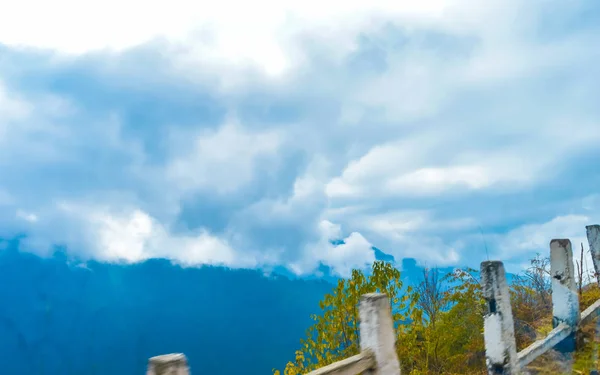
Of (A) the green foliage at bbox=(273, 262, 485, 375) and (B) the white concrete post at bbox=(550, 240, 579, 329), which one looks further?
(A) the green foliage at bbox=(273, 262, 485, 375)

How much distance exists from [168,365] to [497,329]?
5139 mm

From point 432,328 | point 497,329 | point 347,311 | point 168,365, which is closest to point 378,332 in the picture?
point 168,365

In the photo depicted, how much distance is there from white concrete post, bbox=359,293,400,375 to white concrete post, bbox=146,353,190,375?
2242mm

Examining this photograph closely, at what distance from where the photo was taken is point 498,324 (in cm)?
687

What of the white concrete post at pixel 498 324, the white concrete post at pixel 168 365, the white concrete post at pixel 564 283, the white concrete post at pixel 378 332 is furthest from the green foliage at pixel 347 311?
the white concrete post at pixel 168 365

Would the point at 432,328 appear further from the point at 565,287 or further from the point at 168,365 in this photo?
the point at 168,365

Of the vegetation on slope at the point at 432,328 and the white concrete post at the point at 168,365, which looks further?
the vegetation on slope at the point at 432,328

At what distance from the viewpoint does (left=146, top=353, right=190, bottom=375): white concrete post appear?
327 centimetres

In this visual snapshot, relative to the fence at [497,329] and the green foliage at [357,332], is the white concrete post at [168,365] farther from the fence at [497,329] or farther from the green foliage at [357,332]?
the green foliage at [357,332]

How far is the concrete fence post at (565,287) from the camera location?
342 inches

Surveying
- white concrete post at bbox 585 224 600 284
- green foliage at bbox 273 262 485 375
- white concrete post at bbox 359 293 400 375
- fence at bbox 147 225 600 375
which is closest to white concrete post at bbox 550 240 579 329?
fence at bbox 147 225 600 375

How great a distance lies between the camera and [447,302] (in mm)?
21391

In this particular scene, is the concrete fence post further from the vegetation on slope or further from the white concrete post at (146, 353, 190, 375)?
the white concrete post at (146, 353, 190, 375)

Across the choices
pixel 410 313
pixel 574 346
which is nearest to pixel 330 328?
pixel 410 313
